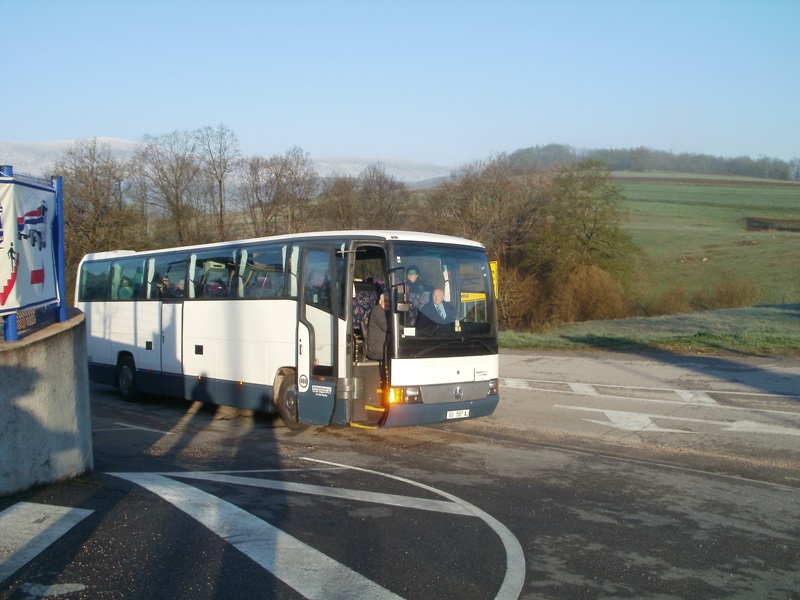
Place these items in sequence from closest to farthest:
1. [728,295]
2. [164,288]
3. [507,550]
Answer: [507,550] → [164,288] → [728,295]

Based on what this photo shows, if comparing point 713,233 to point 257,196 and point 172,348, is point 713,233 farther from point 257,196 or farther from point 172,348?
point 172,348

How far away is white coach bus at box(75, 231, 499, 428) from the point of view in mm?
10969

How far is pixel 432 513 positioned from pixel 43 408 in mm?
3591

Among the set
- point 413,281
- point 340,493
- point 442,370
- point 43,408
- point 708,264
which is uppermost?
point 413,281

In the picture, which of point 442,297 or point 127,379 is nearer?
point 442,297

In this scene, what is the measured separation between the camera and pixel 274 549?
596cm

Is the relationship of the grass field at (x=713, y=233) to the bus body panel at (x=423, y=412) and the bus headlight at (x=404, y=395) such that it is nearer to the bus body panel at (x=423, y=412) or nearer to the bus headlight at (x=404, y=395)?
the bus body panel at (x=423, y=412)

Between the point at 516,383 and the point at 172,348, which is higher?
the point at 172,348

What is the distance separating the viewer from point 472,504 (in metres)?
7.75

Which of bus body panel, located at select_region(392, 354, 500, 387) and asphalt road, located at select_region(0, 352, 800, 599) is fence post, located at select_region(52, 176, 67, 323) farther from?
bus body panel, located at select_region(392, 354, 500, 387)

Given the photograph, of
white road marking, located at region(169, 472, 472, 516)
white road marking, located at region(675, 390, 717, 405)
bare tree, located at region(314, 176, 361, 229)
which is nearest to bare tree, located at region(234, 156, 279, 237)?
bare tree, located at region(314, 176, 361, 229)

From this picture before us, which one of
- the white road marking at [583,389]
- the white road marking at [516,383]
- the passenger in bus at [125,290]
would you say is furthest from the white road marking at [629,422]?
the passenger in bus at [125,290]

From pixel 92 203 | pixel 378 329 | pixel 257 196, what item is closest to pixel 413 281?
pixel 378 329

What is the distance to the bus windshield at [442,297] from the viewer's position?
10.9 m
